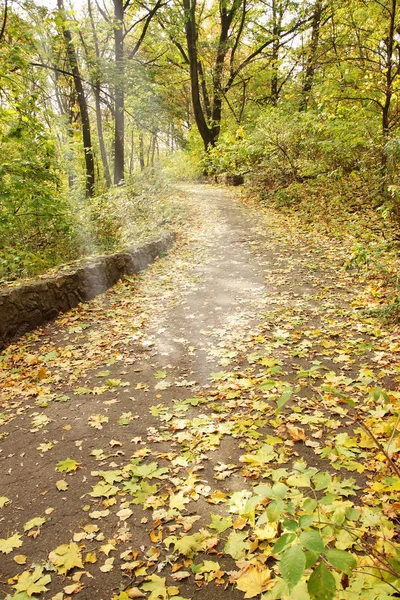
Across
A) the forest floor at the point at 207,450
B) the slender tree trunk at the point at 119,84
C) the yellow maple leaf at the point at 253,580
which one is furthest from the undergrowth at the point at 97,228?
the yellow maple leaf at the point at 253,580

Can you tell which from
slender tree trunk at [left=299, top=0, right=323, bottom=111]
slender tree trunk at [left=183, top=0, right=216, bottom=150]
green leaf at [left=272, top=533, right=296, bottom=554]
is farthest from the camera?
slender tree trunk at [left=183, top=0, right=216, bottom=150]

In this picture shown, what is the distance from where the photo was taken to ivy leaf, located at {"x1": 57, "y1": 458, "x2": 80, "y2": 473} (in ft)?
11.2

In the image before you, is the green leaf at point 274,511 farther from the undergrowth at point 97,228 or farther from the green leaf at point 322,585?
the undergrowth at point 97,228

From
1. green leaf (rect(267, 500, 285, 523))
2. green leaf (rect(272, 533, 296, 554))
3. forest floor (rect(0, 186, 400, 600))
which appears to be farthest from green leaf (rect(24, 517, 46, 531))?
green leaf (rect(272, 533, 296, 554))

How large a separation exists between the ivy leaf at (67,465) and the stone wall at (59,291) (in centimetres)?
A: 301

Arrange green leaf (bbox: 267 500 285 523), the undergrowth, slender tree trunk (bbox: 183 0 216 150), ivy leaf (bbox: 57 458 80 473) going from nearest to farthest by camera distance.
Answer: green leaf (bbox: 267 500 285 523)
ivy leaf (bbox: 57 458 80 473)
the undergrowth
slender tree trunk (bbox: 183 0 216 150)

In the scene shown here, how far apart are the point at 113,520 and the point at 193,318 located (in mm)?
3836

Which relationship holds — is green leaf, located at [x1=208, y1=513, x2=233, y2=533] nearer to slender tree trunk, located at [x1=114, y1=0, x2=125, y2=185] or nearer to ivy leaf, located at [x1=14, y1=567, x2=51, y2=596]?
ivy leaf, located at [x1=14, y1=567, x2=51, y2=596]

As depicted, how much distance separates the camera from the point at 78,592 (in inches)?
93.7

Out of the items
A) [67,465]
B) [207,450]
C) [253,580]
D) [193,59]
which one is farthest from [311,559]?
[193,59]

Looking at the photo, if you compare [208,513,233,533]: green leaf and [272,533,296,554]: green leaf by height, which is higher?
[272,533,296,554]: green leaf

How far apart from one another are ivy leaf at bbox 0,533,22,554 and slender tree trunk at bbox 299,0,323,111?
1321 cm

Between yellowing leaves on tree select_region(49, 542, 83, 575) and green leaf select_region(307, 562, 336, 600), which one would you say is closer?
green leaf select_region(307, 562, 336, 600)

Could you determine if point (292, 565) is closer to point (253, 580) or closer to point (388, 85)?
point (253, 580)
